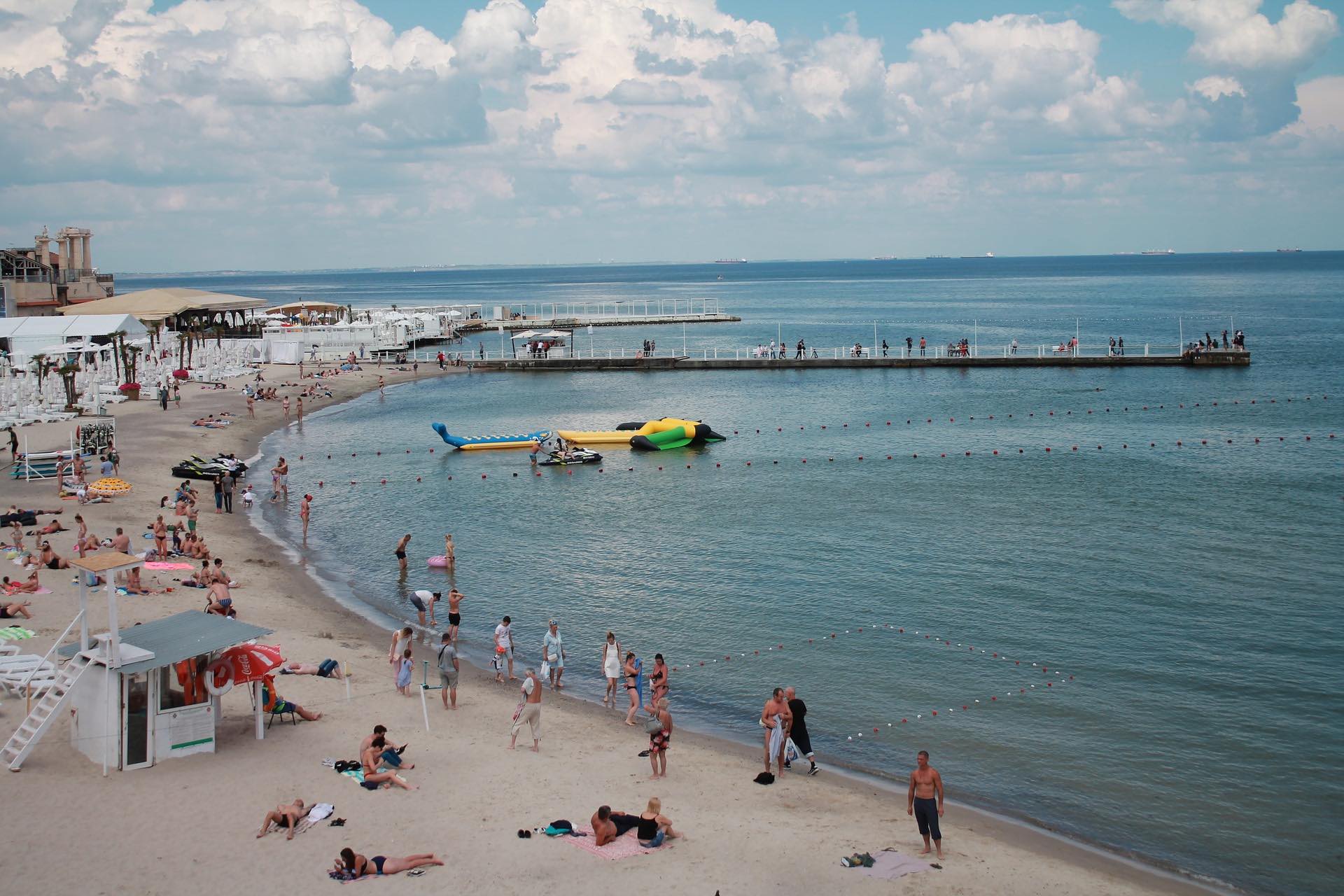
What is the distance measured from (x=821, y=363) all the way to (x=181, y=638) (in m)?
67.9

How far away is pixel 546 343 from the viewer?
87.4 meters

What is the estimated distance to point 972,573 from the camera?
2877cm

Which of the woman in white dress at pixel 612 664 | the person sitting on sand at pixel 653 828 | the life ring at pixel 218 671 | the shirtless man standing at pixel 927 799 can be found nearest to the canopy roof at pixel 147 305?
the woman in white dress at pixel 612 664

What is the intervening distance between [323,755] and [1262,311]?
140037 millimetres

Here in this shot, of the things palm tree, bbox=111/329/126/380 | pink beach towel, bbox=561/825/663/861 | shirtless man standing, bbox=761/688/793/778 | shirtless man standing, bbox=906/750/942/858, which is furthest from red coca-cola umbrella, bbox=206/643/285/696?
palm tree, bbox=111/329/126/380

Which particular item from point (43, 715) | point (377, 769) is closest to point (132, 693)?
point (43, 715)

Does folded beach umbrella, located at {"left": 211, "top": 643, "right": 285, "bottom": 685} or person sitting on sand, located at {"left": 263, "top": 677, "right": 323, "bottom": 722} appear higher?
folded beach umbrella, located at {"left": 211, "top": 643, "right": 285, "bottom": 685}

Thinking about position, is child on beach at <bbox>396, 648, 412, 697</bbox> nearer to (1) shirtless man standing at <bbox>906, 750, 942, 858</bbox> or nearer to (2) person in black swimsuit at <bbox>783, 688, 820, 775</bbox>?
(2) person in black swimsuit at <bbox>783, 688, 820, 775</bbox>

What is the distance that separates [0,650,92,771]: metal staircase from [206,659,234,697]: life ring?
4.99 feet

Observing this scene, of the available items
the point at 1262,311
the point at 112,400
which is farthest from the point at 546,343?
the point at 1262,311

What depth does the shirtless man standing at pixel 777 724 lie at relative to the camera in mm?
17156

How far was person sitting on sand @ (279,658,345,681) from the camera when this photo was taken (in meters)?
20.2

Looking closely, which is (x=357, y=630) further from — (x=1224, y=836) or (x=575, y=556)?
(x=1224, y=836)

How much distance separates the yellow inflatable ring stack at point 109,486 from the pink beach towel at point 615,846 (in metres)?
25.2
